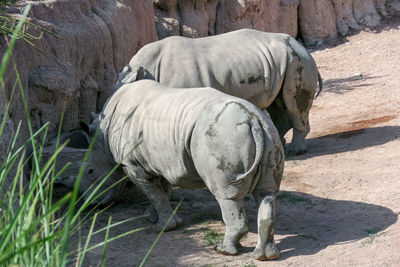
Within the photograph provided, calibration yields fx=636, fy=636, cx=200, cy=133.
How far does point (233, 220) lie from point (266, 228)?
10.1 inches

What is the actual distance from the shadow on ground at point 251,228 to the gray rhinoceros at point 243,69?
4.28 ft

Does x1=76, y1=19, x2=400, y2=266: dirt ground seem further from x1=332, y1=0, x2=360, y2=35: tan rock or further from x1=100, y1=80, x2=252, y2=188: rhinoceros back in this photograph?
x1=332, y1=0, x2=360, y2=35: tan rock

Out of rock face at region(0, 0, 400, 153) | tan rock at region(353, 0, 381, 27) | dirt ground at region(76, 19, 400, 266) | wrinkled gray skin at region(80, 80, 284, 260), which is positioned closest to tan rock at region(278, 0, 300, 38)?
rock face at region(0, 0, 400, 153)

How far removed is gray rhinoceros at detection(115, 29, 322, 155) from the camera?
672 cm

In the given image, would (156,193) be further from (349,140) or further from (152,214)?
(349,140)

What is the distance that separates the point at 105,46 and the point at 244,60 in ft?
5.88

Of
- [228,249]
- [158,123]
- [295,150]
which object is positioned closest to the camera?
[228,249]

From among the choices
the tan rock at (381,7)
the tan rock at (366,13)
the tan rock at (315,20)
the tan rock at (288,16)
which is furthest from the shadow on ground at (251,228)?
the tan rock at (381,7)

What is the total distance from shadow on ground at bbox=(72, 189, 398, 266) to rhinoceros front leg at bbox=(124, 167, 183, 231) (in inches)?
3.9

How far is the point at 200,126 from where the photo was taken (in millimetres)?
4672

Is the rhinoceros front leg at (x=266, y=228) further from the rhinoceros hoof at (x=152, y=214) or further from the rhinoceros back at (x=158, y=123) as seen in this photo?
the rhinoceros hoof at (x=152, y=214)

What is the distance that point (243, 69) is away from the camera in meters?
7.07

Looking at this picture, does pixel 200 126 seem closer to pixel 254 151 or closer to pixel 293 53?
pixel 254 151

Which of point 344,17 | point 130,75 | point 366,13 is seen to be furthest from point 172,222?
point 366,13
